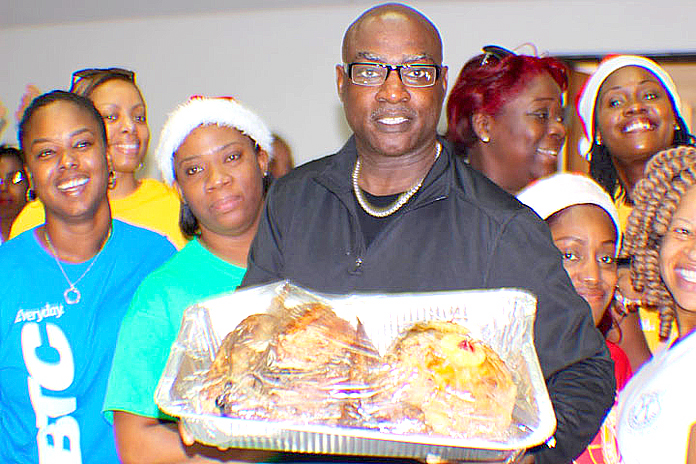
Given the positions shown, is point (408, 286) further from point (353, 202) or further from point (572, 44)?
point (572, 44)

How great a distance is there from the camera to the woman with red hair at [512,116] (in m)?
2.51

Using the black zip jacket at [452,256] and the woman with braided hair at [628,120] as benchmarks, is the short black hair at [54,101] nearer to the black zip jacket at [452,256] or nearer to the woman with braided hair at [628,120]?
the black zip jacket at [452,256]

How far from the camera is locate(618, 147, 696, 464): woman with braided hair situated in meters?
1.43

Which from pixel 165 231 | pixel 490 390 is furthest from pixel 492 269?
pixel 165 231

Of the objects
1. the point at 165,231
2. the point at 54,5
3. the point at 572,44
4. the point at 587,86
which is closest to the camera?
the point at 165,231

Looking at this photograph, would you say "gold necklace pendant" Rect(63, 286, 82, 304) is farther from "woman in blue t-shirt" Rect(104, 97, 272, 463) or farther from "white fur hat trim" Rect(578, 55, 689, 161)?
"white fur hat trim" Rect(578, 55, 689, 161)

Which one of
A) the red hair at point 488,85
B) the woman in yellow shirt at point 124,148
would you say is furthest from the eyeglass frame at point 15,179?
the red hair at point 488,85

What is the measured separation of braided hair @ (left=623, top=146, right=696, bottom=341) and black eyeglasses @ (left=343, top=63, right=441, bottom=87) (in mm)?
808

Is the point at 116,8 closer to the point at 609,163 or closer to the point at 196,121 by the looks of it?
the point at 196,121

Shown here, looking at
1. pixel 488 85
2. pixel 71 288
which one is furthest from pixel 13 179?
pixel 488 85

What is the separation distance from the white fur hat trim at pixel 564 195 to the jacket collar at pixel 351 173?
0.46 metres

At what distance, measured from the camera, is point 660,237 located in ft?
6.28

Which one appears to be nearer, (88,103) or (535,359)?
(535,359)

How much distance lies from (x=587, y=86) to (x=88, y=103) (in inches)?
78.7
